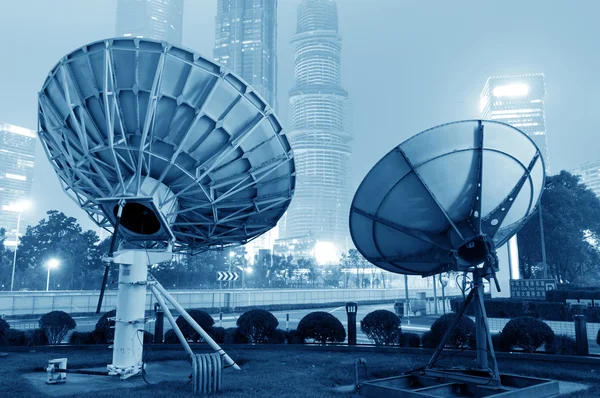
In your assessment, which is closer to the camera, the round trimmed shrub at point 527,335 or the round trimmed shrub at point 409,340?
the round trimmed shrub at point 527,335

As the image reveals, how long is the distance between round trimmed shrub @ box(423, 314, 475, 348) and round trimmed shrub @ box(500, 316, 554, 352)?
134 cm

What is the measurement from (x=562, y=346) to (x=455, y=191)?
10659 mm

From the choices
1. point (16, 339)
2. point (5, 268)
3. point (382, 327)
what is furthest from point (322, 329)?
point (5, 268)

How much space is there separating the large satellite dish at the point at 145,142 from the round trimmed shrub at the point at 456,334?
30.8 ft

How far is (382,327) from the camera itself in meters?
23.3

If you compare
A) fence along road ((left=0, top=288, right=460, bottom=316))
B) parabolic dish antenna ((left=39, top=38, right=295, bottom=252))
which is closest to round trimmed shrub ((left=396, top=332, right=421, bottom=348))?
parabolic dish antenna ((left=39, top=38, right=295, bottom=252))

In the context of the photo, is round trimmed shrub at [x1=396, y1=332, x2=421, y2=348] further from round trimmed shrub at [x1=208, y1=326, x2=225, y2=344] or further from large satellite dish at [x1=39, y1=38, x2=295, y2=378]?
large satellite dish at [x1=39, y1=38, x2=295, y2=378]

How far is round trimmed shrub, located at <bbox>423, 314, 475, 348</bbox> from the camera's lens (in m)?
20.7

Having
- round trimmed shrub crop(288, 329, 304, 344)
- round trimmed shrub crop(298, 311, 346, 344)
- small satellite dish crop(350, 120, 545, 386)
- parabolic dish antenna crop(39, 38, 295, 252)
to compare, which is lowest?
round trimmed shrub crop(288, 329, 304, 344)

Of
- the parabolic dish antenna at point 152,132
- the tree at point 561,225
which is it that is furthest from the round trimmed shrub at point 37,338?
the tree at point 561,225

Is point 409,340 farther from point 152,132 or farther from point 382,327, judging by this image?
point 152,132

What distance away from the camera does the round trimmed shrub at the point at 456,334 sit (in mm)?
20703

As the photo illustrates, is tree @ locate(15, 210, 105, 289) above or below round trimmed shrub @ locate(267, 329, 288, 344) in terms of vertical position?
above

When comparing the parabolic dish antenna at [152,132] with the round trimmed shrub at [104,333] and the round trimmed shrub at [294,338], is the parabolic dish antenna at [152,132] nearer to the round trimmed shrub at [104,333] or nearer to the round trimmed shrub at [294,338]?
the round trimmed shrub at [104,333]
